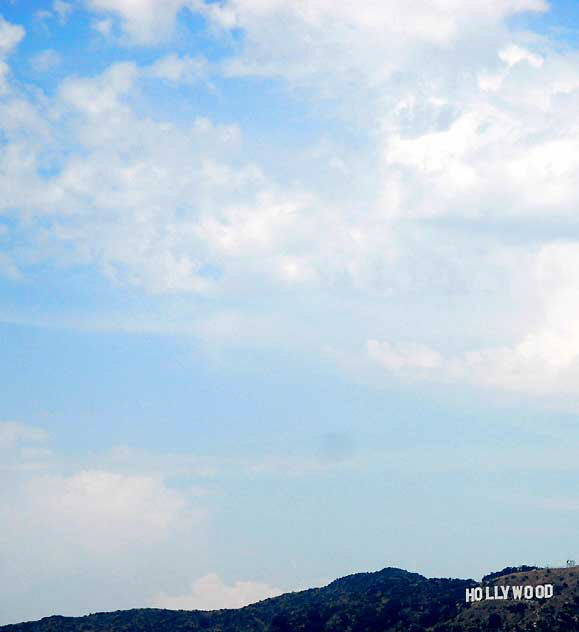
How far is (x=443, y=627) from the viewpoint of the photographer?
199625 mm

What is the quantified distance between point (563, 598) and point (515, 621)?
15.5 metres

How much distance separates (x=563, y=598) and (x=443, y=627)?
97.6 feet

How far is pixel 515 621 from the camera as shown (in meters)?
192

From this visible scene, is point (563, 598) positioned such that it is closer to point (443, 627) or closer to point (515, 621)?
point (515, 621)

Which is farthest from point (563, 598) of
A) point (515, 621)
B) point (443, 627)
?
point (443, 627)

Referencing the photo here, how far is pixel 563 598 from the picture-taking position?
198875 mm

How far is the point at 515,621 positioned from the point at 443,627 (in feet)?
58.1
